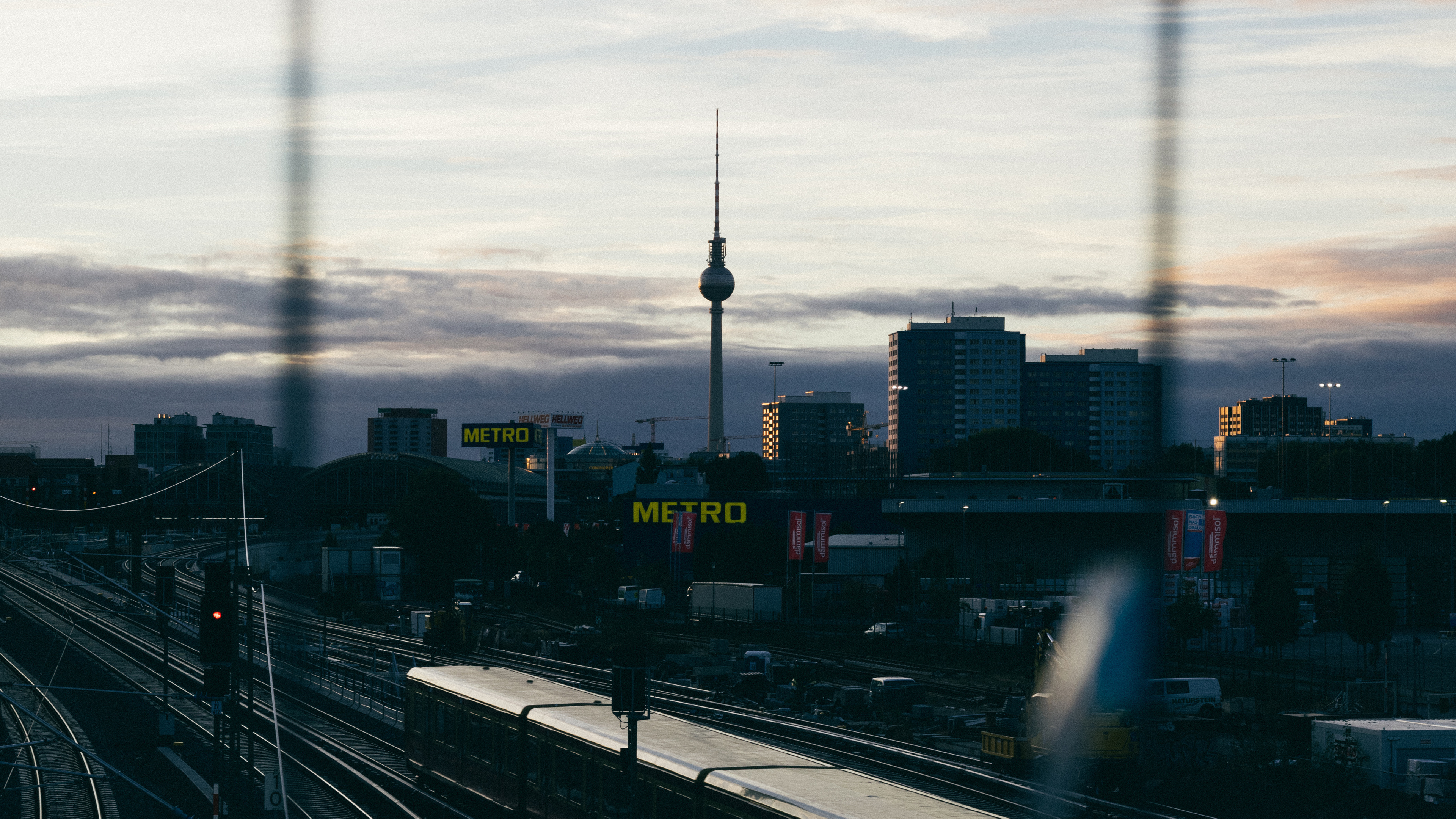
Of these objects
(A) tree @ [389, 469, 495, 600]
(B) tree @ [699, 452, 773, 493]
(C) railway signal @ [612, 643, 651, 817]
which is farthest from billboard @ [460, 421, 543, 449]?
(C) railway signal @ [612, 643, 651, 817]

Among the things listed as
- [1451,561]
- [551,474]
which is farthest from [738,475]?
[1451,561]

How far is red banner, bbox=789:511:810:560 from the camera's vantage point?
235 ft

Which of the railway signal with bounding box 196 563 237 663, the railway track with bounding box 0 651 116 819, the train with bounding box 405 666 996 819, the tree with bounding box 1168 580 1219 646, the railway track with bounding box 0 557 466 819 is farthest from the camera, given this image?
the tree with bounding box 1168 580 1219 646

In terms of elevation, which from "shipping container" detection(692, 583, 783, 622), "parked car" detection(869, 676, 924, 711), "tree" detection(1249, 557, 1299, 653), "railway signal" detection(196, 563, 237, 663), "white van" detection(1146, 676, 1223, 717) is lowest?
"shipping container" detection(692, 583, 783, 622)

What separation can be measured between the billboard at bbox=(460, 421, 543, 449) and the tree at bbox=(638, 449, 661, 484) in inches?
1191

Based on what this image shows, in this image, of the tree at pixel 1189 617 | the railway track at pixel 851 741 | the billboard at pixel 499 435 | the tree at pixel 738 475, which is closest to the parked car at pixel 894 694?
the railway track at pixel 851 741

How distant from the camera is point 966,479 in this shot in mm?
101938

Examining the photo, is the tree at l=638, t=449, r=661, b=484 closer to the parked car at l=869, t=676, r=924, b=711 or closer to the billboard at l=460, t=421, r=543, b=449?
the billboard at l=460, t=421, r=543, b=449

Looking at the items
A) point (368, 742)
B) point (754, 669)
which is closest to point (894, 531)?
point (754, 669)

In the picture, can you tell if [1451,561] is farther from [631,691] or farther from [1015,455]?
[1015,455]

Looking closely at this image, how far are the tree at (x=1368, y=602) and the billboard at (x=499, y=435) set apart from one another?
318 feet

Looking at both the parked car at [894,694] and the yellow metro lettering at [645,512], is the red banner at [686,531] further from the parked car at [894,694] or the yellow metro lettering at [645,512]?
the parked car at [894,694]

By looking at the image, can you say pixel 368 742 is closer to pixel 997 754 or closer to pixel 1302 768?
pixel 997 754

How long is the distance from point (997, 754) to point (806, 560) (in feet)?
206
